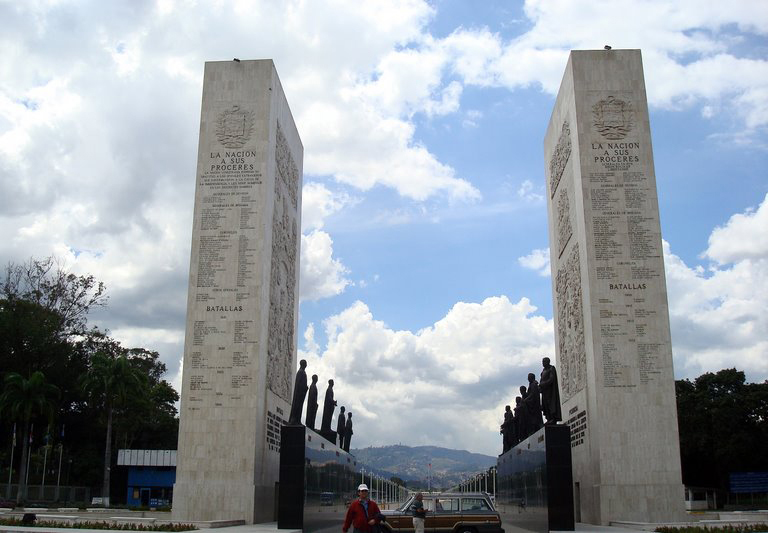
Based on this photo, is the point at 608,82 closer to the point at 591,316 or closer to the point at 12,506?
the point at 591,316

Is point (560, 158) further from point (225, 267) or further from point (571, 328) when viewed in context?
point (225, 267)

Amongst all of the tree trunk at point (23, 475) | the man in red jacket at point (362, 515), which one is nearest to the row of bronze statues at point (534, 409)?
the man in red jacket at point (362, 515)

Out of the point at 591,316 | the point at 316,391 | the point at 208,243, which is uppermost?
the point at 208,243

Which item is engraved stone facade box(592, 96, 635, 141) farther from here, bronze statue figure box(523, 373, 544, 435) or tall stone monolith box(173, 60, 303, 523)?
tall stone monolith box(173, 60, 303, 523)

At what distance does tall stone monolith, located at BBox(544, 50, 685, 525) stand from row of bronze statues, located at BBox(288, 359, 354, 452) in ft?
32.4

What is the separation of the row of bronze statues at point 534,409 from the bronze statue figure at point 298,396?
7.04m

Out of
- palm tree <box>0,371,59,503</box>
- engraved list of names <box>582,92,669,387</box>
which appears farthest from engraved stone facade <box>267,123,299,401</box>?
palm tree <box>0,371,59,503</box>

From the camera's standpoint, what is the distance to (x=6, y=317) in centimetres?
4438

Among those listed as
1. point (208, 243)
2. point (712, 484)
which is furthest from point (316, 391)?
point (712, 484)

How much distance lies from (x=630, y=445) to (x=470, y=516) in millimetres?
10867

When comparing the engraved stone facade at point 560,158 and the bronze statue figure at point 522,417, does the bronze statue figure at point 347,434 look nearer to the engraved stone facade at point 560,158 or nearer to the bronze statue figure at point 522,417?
the bronze statue figure at point 522,417

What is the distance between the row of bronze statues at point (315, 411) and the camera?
22.3 metres

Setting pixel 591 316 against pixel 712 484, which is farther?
pixel 712 484

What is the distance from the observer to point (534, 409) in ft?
85.4
